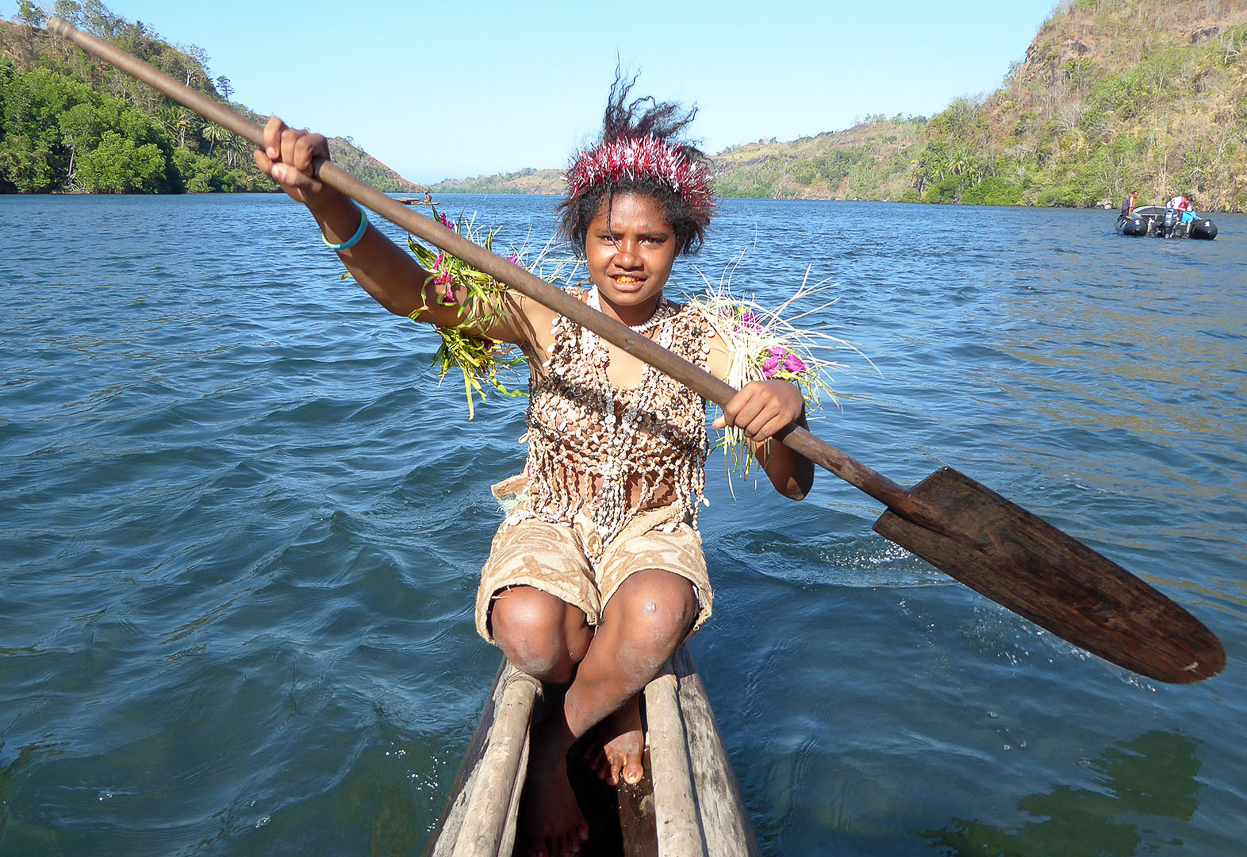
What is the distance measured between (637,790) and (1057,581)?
1.51 meters

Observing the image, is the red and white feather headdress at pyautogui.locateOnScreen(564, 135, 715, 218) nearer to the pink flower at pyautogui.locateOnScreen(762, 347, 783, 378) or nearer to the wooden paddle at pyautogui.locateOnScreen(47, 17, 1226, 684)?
the pink flower at pyautogui.locateOnScreen(762, 347, 783, 378)

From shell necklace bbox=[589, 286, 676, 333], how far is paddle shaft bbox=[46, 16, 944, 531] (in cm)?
41

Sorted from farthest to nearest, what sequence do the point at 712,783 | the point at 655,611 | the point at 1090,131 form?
the point at 1090,131 → the point at 655,611 → the point at 712,783

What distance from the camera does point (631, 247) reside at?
248 centimetres

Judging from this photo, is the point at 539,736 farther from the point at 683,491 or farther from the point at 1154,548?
the point at 1154,548

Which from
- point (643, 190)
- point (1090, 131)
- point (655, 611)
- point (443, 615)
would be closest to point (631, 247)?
point (643, 190)

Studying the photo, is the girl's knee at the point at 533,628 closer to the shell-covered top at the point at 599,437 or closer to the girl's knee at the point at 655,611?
the girl's knee at the point at 655,611

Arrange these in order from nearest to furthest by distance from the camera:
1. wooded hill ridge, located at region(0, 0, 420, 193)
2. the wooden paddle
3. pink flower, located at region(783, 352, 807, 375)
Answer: the wooden paddle
pink flower, located at region(783, 352, 807, 375)
wooded hill ridge, located at region(0, 0, 420, 193)

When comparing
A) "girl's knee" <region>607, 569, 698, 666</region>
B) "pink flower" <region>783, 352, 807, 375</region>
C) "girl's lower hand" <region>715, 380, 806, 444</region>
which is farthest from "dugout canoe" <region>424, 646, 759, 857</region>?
"pink flower" <region>783, 352, 807, 375</region>

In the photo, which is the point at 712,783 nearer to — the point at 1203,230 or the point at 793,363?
the point at 793,363

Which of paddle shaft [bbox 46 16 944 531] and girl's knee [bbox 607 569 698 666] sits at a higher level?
paddle shaft [bbox 46 16 944 531]

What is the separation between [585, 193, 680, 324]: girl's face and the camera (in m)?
2.47

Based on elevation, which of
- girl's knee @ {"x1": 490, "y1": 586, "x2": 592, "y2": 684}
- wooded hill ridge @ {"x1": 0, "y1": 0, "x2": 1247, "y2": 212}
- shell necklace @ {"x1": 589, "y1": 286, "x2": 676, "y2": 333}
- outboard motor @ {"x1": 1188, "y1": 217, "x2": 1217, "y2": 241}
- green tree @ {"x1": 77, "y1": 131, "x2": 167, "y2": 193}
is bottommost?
girl's knee @ {"x1": 490, "y1": 586, "x2": 592, "y2": 684}

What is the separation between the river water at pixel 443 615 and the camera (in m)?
2.84
